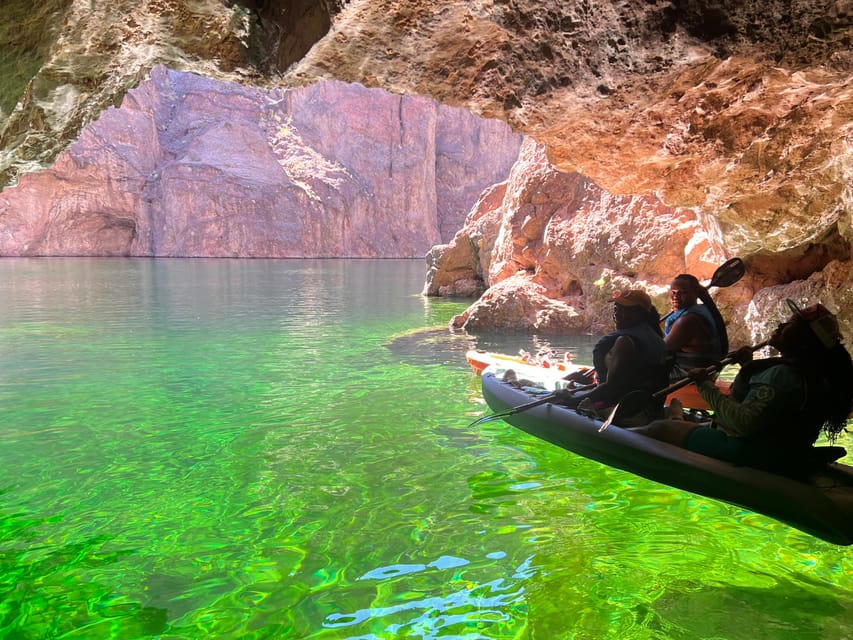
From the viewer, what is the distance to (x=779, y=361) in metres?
3.43

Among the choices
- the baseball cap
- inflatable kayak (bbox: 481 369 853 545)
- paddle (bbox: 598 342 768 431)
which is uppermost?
the baseball cap

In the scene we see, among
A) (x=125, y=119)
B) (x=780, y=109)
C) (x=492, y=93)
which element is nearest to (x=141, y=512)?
(x=492, y=93)

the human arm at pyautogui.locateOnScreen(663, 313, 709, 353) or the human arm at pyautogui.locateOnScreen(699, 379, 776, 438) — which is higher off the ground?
the human arm at pyautogui.locateOnScreen(663, 313, 709, 353)

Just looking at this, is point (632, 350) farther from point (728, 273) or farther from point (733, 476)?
point (728, 273)

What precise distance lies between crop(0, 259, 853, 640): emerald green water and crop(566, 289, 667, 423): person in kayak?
32.1 inches

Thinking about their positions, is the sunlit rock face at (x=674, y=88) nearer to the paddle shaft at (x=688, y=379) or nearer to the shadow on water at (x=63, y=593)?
the paddle shaft at (x=688, y=379)

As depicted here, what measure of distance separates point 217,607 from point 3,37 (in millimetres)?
2882

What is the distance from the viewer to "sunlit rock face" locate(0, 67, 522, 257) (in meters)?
50.2

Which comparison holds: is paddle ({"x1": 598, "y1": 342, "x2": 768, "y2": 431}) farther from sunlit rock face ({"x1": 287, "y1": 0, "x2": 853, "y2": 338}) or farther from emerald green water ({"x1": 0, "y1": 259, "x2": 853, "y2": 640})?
sunlit rock face ({"x1": 287, "y1": 0, "x2": 853, "y2": 338})

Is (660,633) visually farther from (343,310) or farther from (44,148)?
(343,310)

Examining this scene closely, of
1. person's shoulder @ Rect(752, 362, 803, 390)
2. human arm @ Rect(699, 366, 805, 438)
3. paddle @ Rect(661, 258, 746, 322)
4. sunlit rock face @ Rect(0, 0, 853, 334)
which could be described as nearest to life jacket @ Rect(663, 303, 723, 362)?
paddle @ Rect(661, 258, 746, 322)

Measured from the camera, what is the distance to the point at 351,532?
4.08 metres

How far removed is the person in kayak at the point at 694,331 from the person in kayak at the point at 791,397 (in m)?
1.32

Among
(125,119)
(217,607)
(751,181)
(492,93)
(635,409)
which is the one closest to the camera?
(217,607)
